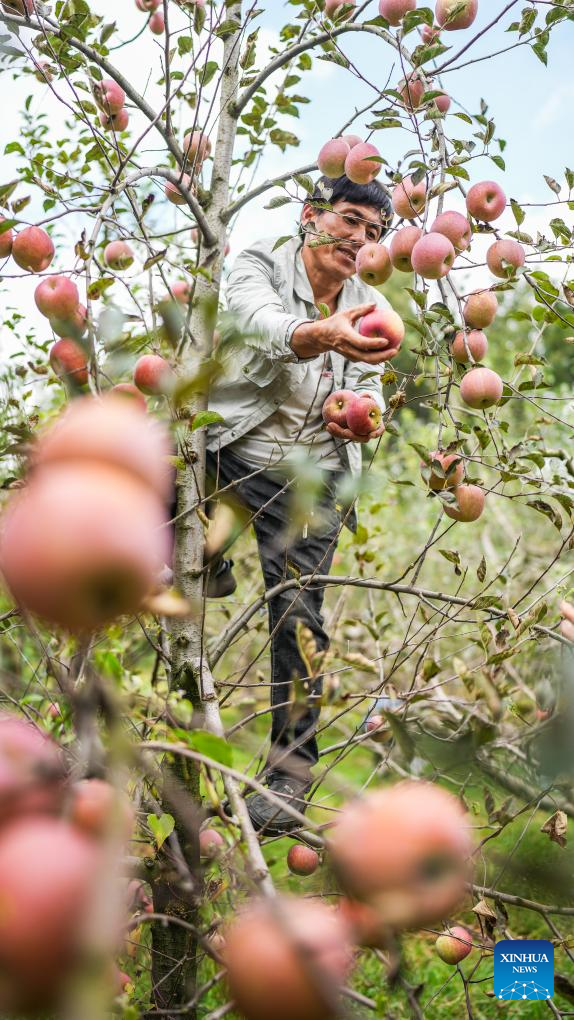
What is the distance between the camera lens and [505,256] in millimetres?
1512

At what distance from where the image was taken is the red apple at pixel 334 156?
170 cm

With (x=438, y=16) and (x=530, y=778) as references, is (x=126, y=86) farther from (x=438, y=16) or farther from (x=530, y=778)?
(x=530, y=778)

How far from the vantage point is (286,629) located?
5.77 ft

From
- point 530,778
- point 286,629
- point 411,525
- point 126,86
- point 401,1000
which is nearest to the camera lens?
point 530,778

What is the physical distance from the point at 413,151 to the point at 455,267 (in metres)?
0.23

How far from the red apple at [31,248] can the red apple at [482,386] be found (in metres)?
0.85

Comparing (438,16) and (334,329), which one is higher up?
(438,16)

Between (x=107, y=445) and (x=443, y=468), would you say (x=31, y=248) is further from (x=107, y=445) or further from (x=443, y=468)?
(x=107, y=445)

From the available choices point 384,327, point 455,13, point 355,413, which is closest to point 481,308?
point 384,327

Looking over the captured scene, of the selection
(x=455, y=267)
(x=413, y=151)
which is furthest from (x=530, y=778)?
(x=413, y=151)

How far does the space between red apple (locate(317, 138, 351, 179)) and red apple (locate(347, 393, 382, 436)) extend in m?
0.54

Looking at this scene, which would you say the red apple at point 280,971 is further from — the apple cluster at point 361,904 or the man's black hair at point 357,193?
the man's black hair at point 357,193

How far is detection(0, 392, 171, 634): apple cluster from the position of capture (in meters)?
0.37

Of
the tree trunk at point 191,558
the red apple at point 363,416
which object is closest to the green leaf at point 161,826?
the tree trunk at point 191,558
